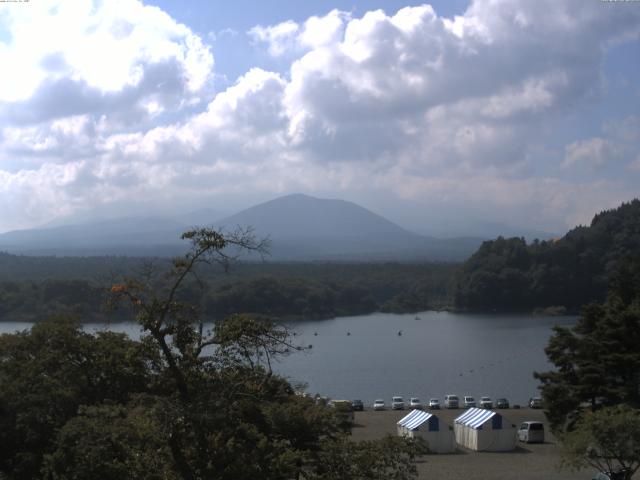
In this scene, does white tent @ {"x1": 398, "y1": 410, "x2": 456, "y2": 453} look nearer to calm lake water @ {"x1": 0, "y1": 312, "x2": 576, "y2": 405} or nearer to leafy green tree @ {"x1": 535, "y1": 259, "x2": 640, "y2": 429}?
leafy green tree @ {"x1": 535, "y1": 259, "x2": 640, "y2": 429}

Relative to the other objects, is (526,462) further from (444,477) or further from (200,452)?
(200,452)

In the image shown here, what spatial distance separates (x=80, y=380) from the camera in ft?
24.5

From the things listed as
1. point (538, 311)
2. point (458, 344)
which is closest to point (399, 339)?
→ point (458, 344)

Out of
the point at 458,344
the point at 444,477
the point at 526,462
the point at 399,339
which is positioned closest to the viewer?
the point at 444,477

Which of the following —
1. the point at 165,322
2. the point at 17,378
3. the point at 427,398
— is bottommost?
the point at 427,398

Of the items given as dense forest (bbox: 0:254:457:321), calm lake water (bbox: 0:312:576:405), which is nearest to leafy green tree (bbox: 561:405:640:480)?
calm lake water (bbox: 0:312:576:405)

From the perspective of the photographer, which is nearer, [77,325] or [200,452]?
[200,452]

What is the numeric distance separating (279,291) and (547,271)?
16319mm

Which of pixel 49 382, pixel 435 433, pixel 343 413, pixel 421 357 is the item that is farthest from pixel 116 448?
pixel 421 357

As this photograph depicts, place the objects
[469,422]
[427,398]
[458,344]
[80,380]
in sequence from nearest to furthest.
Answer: [80,380]
[469,422]
[427,398]
[458,344]

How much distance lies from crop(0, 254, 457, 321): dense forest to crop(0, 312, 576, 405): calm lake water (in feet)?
6.08

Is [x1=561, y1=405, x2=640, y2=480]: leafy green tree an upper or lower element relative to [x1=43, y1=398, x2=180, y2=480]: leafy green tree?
lower

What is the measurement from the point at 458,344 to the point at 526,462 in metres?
20.8

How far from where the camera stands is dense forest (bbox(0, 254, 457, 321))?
38.5 m
